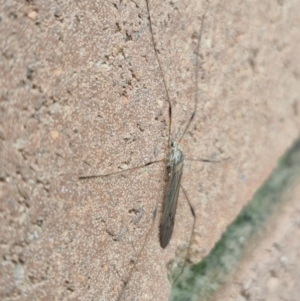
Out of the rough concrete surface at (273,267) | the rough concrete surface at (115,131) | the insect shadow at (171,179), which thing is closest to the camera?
the rough concrete surface at (115,131)

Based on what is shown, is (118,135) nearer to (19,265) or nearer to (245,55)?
(19,265)

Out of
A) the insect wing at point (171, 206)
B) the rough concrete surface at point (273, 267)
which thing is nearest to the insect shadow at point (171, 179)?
the insect wing at point (171, 206)

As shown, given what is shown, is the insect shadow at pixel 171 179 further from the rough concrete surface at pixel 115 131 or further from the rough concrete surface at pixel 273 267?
the rough concrete surface at pixel 273 267

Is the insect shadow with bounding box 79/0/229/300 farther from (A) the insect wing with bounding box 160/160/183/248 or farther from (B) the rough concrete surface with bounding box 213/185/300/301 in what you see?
(B) the rough concrete surface with bounding box 213/185/300/301

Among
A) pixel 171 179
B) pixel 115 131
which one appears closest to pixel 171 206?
pixel 171 179

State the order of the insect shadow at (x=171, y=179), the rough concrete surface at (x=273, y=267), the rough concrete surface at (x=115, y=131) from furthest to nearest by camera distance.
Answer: the rough concrete surface at (x=273, y=267), the insect shadow at (x=171, y=179), the rough concrete surface at (x=115, y=131)

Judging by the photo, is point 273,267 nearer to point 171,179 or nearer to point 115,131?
point 171,179
